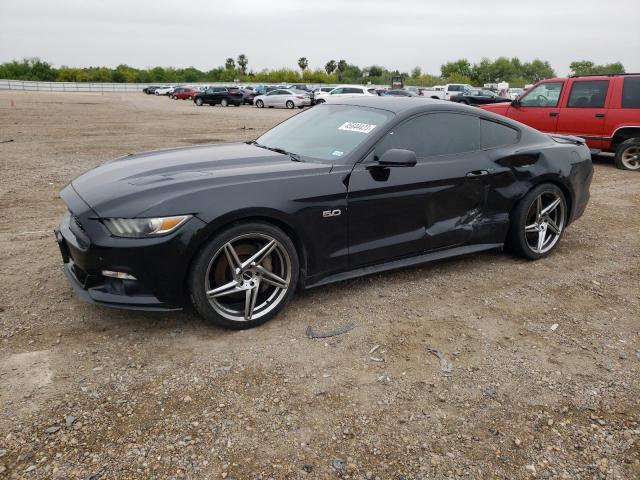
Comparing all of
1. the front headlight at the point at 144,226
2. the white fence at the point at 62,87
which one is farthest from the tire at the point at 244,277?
the white fence at the point at 62,87

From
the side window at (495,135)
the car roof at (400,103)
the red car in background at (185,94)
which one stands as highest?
the red car in background at (185,94)

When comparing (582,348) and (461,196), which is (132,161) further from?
(582,348)

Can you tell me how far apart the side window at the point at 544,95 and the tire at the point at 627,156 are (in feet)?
5.18

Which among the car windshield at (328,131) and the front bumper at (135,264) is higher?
the car windshield at (328,131)

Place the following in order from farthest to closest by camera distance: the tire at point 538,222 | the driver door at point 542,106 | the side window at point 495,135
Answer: the driver door at point 542,106 → the tire at point 538,222 → the side window at point 495,135

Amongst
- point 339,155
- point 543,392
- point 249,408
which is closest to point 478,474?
point 543,392

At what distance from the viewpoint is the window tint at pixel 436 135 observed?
399cm

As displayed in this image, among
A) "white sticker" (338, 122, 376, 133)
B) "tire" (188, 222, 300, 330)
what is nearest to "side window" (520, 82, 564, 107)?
"white sticker" (338, 122, 376, 133)

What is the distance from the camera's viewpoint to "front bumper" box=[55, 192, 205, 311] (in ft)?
10.00

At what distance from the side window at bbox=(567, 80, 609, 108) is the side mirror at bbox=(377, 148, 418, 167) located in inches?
325

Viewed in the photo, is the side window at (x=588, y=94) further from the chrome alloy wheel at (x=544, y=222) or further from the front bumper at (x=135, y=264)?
the front bumper at (x=135, y=264)

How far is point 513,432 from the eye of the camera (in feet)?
8.29

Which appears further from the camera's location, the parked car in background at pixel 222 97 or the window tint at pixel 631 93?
the parked car in background at pixel 222 97

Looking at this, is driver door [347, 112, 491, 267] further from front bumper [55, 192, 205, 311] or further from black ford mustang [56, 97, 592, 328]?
front bumper [55, 192, 205, 311]
